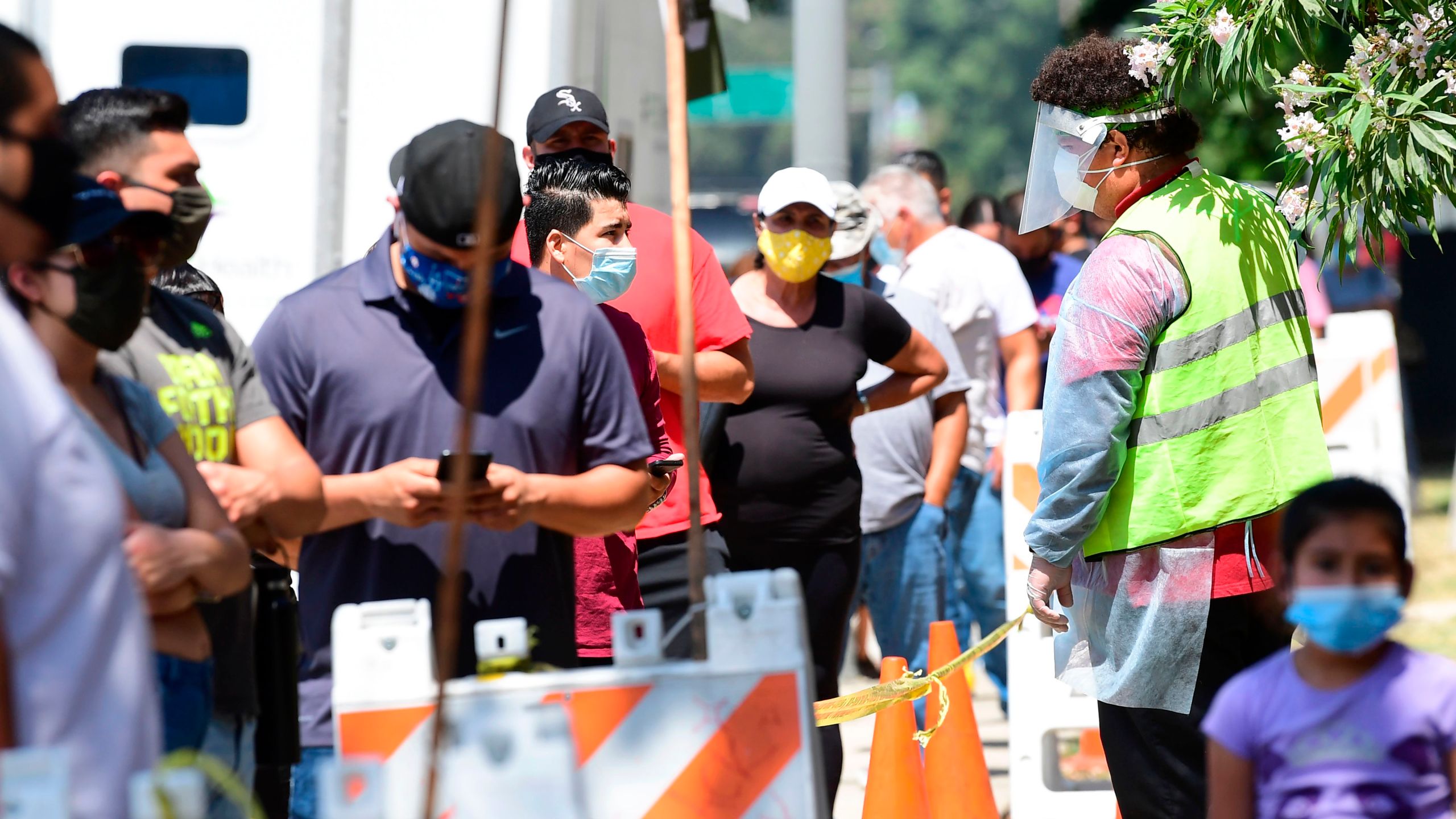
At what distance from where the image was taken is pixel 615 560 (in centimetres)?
414

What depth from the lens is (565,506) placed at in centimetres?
324

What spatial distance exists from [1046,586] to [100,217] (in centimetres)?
224

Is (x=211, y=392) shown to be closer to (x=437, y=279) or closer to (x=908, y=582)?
(x=437, y=279)

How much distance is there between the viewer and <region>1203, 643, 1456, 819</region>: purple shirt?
270 centimetres

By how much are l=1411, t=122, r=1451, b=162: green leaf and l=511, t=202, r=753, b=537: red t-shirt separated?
1692 mm

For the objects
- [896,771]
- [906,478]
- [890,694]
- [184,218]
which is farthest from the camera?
[906,478]

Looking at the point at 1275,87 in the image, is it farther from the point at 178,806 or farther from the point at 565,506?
the point at 178,806

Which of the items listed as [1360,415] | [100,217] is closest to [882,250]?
[1360,415]

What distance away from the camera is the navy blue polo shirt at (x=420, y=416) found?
329 cm

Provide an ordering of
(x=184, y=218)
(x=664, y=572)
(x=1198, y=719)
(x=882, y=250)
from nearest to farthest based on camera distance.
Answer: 1. (x=184, y=218)
2. (x=1198, y=719)
3. (x=664, y=572)
4. (x=882, y=250)

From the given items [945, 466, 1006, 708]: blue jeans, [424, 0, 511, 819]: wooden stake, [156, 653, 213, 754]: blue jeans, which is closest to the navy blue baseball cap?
[424, 0, 511, 819]: wooden stake

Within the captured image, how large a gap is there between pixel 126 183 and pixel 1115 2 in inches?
617

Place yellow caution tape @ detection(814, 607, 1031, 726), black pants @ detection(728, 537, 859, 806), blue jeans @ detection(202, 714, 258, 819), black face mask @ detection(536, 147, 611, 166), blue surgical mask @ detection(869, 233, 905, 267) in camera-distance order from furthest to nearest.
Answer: blue surgical mask @ detection(869, 233, 905, 267), black pants @ detection(728, 537, 859, 806), yellow caution tape @ detection(814, 607, 1031, 726), black face mask @ detection(536, 147, 611, 166), blue jeans @ detection(202, 714, 258, 819)

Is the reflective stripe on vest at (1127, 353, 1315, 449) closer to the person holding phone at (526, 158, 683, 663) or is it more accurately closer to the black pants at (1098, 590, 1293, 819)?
the black pants at (1098, 590, 1293, 819)
